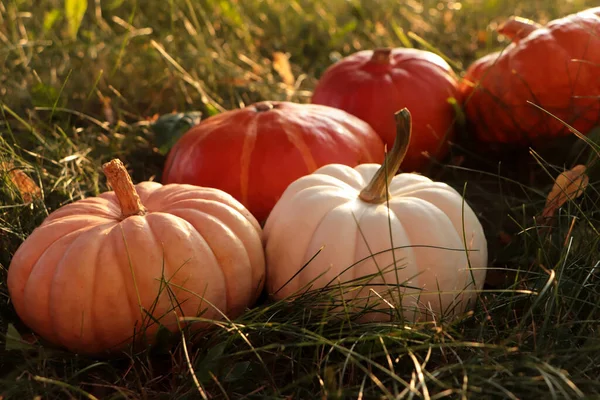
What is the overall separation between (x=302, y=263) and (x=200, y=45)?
213cm

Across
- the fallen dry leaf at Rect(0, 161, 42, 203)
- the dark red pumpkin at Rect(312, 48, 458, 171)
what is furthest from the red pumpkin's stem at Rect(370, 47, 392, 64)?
the fallen dry leaf at Rect(0, 161, 42, 203)

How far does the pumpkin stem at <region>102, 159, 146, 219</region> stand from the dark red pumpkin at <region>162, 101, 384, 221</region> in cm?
56

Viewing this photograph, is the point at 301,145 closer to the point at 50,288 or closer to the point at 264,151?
the point at 264,151

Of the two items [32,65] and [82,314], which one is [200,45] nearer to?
[32,65]

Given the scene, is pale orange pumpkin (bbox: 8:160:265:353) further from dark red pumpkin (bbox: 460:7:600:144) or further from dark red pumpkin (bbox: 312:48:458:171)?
dark red pumpkin (bbox: 460:7:600:144)

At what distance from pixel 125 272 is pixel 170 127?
1.30m

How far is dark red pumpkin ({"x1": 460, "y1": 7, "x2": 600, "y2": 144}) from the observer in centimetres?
264

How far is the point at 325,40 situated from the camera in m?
4.37

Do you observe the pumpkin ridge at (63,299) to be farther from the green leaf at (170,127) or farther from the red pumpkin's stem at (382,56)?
the red pumpkin's stem at (382,56)

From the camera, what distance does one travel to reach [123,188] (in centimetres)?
185

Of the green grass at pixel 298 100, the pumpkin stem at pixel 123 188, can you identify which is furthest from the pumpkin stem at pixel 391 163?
the pumpkin stem at pixel 123 188

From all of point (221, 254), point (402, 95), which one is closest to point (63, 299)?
point (221, 254)

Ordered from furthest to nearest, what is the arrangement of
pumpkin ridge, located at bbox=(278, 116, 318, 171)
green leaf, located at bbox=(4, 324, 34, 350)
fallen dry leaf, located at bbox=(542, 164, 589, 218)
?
pumpkin ridge, located at bbox=(278, 116, 318, 171)
fallen dry leaf, located at bbox=(542, 164, 589, 218)
green leaf, located at bbox=(4, 324, 34, 350)

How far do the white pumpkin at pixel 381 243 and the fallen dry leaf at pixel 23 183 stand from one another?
0.81 m
